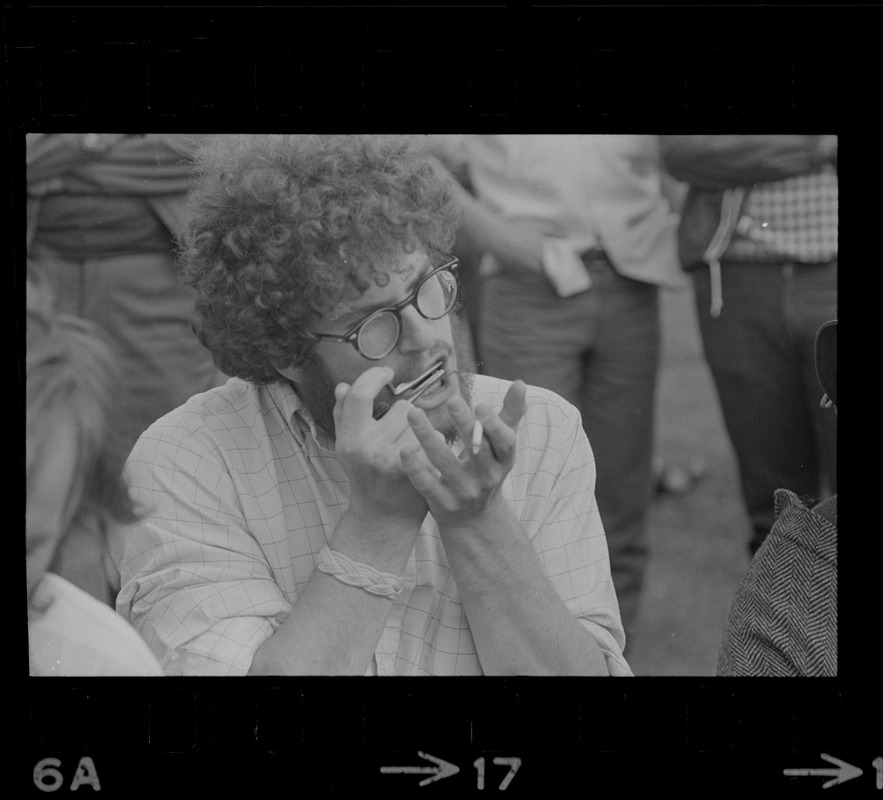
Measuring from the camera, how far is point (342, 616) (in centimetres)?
227

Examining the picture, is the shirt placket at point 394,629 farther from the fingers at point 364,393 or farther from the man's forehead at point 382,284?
the man's forehead at point 382,284

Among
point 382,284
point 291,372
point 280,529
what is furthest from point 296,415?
point 382,284

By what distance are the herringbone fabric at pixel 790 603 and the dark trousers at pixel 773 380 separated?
0.05 m

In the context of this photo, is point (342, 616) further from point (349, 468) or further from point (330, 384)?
point (330, 384)

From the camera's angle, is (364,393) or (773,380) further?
(773,380)

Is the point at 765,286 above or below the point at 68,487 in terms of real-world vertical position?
above

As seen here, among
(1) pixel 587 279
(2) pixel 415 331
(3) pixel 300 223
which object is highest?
(3) pixel 300 223

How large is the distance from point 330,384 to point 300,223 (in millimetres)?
337

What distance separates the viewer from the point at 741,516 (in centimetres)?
239
